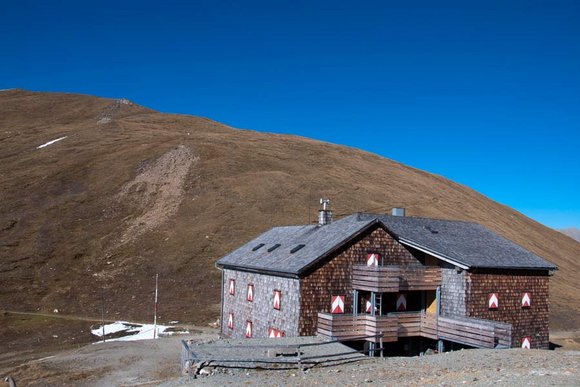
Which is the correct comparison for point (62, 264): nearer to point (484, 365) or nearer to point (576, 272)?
point (484, 365)

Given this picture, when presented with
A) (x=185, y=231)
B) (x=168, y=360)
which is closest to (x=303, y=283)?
(x=168, y=360)

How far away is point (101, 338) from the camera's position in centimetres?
3988

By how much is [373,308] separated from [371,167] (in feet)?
241

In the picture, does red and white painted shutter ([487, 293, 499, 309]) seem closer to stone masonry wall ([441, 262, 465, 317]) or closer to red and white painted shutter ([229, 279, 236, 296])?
stone masonry wall ([441, 262, 465, 317])

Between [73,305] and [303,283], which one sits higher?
[303,283]

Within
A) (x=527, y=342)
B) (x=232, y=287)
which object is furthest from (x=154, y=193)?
(x=527, y=342)

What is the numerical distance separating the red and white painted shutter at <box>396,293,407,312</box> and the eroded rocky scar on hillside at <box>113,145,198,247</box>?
38043 mm

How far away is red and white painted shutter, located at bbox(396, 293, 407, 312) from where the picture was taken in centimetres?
3156

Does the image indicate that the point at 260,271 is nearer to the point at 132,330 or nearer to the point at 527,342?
the point at 132,330

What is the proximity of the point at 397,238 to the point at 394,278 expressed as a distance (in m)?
3.97

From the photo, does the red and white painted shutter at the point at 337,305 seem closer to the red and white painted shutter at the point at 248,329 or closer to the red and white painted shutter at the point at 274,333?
the red and white painted shutter at the point at 274,333

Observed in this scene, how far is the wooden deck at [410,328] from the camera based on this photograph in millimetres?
26641

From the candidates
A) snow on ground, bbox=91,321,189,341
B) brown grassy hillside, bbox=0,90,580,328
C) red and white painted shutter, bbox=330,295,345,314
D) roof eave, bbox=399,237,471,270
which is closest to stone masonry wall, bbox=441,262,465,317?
roof eave, bbox=399,237,471,270

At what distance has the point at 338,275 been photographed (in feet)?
97.2
